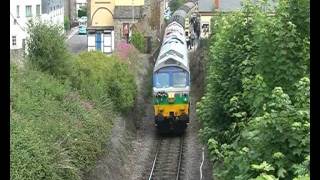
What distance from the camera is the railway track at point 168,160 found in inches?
732

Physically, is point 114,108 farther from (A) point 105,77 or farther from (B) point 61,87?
(B) point 61,87

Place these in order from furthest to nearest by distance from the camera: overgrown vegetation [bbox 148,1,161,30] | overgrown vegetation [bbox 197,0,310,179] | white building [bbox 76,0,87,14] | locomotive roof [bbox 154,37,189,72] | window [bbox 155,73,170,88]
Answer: white building [bbox 76,0,87,14]
overgrown vegetation [bbox 148,1,161,30]
locomotive roof [bbox 154,37,189,72]
window [bbox 155,73,170,88]
overgrown vegetation [bbox 197,0,310,179]

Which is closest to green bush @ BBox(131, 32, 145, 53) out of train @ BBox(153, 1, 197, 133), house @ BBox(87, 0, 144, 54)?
house @ BBox(87, 0, 144, 54)

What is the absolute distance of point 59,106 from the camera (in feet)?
54.5

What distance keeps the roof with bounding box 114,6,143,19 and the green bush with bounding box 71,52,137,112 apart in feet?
50.9

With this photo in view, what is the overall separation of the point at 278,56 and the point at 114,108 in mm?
13683

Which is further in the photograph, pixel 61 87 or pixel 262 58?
pixel 61 87

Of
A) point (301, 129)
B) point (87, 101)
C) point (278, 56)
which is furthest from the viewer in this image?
point (87, 101)

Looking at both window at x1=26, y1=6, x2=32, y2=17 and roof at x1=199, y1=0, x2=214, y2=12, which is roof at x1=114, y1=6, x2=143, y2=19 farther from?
window at x1=26, y1=6, x2=32, y2=17

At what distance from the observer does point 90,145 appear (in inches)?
618

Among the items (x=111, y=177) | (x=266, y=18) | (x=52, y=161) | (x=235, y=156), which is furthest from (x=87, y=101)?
(x=235, y=156)

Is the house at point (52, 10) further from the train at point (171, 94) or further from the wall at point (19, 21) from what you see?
the train at point (171, 94)

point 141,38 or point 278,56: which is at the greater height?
point 141,38

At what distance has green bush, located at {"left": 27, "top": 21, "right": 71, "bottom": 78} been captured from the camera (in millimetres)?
18641
